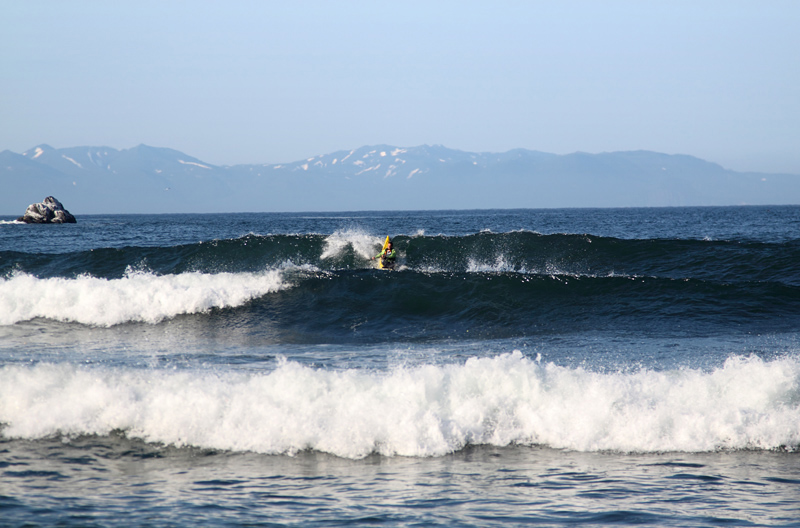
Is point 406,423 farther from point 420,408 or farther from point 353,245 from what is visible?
point 353,245

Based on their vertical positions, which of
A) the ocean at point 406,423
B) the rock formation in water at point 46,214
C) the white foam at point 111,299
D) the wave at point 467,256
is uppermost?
the rock formation in water at point 46,214

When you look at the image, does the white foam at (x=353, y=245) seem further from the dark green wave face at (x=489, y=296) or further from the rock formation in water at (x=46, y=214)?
the rock formation in water at (x=46, y=214)

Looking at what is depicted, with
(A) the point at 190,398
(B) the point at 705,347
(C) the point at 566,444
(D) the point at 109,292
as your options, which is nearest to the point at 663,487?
(C) the point at 566,444

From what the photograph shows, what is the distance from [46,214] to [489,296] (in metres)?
74.7

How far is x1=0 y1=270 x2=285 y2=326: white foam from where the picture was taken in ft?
44.5

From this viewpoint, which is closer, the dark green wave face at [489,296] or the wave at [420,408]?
the wave at [420,408]

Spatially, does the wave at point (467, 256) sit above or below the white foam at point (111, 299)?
above

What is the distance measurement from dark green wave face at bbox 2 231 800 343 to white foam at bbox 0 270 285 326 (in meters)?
0.04

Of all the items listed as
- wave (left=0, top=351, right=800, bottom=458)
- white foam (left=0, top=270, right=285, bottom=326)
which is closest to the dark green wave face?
white foam (left=0, top=270, right=285, bottom=326)

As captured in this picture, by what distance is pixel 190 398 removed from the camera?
22.4 ft

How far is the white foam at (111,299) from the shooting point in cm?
1358

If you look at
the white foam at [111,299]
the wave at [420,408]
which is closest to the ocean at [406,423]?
the wave at [420,408]

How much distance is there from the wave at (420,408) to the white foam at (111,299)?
6.36 metres

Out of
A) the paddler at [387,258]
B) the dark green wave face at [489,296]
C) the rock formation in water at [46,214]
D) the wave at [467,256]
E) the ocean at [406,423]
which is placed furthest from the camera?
the rock formation in water at [46,214]
